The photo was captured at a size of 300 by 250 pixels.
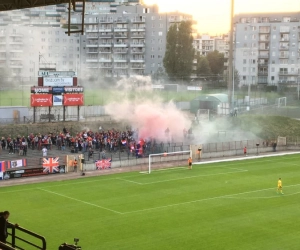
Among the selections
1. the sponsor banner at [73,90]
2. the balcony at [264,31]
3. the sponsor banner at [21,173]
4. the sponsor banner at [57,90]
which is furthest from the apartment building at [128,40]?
the sponsor banner at [21,173]

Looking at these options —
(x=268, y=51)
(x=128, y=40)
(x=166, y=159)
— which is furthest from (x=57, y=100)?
(x=268, y=51)

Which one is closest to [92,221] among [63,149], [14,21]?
[63,149]

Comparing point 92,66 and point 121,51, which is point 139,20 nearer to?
point 121,51

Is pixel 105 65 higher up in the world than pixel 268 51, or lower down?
lower down

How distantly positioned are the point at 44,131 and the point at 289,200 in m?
27.6

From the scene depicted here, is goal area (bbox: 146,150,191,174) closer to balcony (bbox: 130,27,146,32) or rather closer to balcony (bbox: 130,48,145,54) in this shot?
balcony (bbox: 130,48,145,54)

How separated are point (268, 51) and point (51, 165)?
72.6 m

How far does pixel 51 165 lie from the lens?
3928cm

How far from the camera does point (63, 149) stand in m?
45.9

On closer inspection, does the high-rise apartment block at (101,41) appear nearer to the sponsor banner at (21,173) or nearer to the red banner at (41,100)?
the red banner at (41,100)

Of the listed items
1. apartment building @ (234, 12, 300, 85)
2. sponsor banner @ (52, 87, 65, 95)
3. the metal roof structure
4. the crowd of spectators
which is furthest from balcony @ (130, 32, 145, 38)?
the metal roof structure

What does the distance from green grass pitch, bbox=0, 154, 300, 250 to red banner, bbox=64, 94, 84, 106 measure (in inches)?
590

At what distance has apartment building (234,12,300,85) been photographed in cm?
9956

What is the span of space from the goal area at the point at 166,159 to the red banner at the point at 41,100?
505 inches
